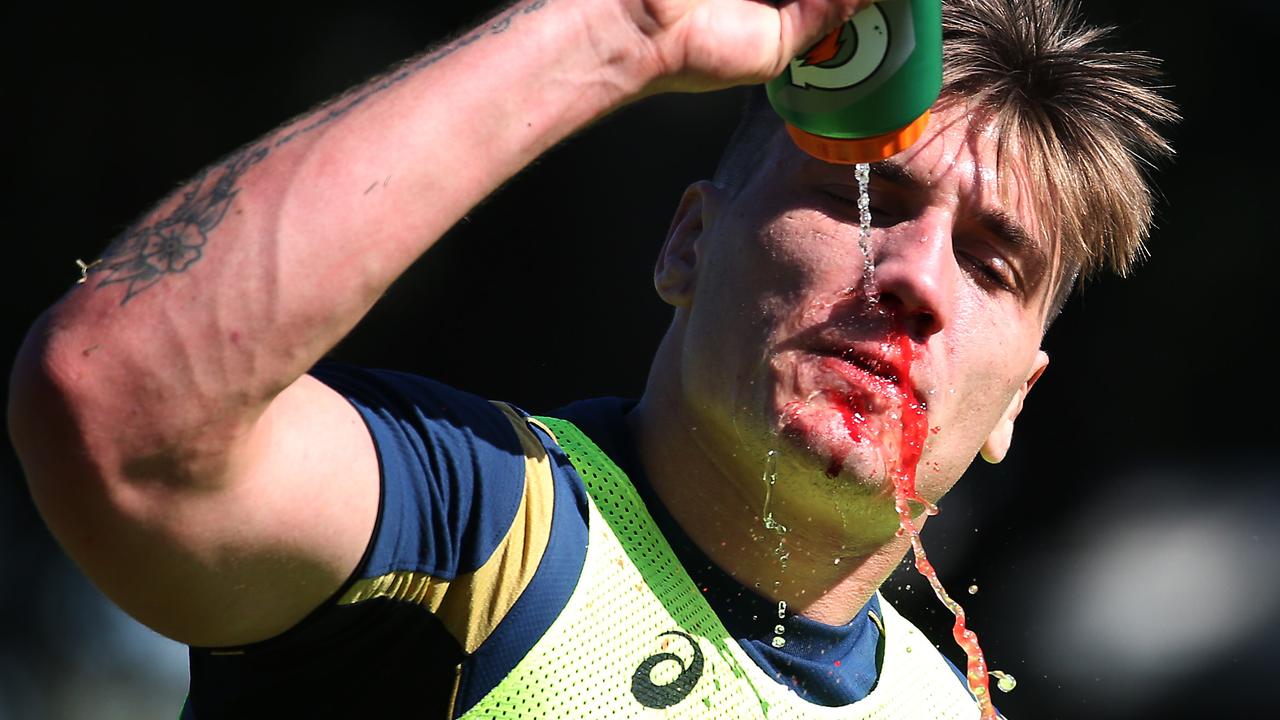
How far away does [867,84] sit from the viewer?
1777 millimetres

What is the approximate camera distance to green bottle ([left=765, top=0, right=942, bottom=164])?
5.73 feet

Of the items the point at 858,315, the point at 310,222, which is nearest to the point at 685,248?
the point at 858,315

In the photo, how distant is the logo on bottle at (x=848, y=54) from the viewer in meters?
1.74

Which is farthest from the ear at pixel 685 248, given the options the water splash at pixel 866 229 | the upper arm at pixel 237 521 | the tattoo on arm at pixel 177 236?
the tattoo on arm at pixel 177 236

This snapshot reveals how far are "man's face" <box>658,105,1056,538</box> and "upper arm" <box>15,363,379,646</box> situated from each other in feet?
2.39

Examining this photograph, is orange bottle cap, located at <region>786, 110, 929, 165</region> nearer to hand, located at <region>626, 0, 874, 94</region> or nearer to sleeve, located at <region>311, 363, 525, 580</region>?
hand, located at <region>626, 0, 874, 94</region>

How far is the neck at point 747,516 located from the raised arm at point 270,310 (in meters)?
0.74

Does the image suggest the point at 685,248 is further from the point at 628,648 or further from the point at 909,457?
the point at 628,648

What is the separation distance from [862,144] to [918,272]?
29 cm

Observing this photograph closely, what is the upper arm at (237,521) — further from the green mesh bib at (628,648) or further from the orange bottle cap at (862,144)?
the orange bottle cap at (862,144)

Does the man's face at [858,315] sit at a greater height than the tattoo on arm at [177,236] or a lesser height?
lesser

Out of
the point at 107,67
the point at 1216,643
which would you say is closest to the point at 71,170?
the point at 107,67

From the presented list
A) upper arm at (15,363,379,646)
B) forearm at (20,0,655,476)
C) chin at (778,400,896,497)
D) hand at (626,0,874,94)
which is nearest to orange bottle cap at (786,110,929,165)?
hand at (626,0,874,94)

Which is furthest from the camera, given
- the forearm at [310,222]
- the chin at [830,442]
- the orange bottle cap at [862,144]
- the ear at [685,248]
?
the ear at [685,248]
